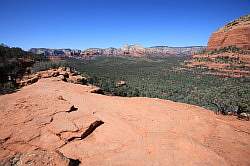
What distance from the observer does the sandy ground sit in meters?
9.54

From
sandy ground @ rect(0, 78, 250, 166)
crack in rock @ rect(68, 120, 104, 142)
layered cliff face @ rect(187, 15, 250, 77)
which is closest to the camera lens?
sandy ground @ rect(0, 78, 250, 166)

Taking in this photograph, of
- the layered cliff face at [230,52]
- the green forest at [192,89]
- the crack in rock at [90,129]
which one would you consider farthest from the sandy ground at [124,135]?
the layered cliff face at [230,52]

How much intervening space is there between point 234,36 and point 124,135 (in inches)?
3258

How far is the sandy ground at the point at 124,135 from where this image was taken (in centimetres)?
954

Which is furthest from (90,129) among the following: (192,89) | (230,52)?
(230,52)

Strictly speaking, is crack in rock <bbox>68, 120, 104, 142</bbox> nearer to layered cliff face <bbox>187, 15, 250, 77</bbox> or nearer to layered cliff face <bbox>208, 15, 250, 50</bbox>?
layered cliff face <bbox>187, 15, 250, 77</bbox>

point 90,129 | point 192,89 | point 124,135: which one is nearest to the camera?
point 124,135

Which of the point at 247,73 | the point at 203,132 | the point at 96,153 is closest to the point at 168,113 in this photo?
the point at 203,132

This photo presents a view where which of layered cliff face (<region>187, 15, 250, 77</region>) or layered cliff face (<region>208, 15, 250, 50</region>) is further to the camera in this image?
layered cliff face (<region>208, 15, 250, 50</region>)

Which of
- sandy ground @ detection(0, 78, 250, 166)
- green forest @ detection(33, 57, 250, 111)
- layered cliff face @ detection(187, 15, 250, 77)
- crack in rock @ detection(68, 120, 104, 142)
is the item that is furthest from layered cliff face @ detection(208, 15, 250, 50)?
crack in rock @ detection(68, 120, 104, 142)

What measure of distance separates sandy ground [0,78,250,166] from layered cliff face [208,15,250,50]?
241 feet

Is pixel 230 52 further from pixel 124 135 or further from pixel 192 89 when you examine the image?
pixel 124 135

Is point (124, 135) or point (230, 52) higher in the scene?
point (230, 52)

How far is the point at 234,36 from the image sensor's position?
84.9 meters
